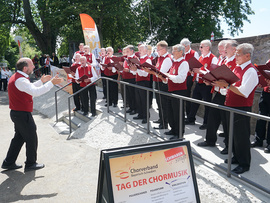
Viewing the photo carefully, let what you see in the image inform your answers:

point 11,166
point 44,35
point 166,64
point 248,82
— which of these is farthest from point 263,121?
point 44,35

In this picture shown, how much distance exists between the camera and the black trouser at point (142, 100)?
6535 millimetres

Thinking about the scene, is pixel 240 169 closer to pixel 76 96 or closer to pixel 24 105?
pixel 24 105

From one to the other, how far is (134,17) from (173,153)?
19.4m

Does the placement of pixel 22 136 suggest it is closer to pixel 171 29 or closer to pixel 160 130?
pixel 160 130

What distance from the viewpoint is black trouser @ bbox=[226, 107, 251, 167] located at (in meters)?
3.76

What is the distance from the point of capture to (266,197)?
326 centimetres

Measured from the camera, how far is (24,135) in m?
4.58

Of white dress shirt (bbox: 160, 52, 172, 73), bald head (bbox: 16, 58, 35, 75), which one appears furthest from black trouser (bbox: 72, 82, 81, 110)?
bald head (bbox: 16, 58, 35, 75)

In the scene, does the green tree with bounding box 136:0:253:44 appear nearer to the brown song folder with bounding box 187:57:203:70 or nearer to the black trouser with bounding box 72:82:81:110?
the black trouser with bounding box 72:82:81:110

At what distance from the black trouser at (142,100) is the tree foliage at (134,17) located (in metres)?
12.6

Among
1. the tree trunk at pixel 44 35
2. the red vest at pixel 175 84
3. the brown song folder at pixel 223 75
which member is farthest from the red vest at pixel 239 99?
the tree trunk at pixel 44 35

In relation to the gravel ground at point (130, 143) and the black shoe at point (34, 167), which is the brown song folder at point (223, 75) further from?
the black shoe at point (34, 167)

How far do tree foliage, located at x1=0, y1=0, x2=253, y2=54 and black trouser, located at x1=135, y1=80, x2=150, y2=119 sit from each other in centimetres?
1258

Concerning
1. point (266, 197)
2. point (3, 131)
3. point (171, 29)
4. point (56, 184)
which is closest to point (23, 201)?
point (56, 184)
